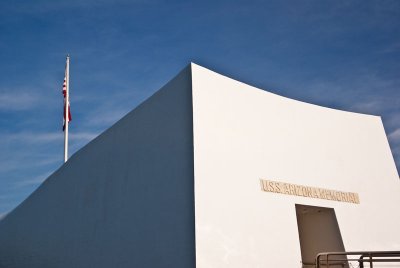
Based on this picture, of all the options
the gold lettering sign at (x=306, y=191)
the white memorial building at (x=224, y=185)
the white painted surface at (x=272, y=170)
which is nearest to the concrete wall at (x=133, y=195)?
the white memorial building at (x=224, y=185)

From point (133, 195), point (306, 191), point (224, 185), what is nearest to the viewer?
point (224, 185)

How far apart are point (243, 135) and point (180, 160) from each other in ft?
5.90

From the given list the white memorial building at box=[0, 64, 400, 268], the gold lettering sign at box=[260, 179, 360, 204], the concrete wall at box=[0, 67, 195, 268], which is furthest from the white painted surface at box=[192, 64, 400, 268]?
the concrete wall at box=[0, 67, 195, 268]

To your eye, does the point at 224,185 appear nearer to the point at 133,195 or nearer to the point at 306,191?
the point at 133,195

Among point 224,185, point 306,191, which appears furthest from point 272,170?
point 224,185

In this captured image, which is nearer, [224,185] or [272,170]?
[224,185]

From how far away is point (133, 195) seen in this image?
9.79 metres

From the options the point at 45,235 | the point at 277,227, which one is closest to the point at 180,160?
the point at 277,227

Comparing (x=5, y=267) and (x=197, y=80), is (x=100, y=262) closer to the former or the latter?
(x=197, y=80)

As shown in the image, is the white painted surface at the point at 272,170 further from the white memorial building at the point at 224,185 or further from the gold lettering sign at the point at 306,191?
the gold lettering sign at the point at 306,191

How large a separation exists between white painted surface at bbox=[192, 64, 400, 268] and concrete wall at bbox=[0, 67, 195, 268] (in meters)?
0.41

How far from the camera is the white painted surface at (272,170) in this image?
8219mm

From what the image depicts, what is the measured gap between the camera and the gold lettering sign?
Answer: 374 inches

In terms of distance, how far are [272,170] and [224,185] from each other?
177cm
